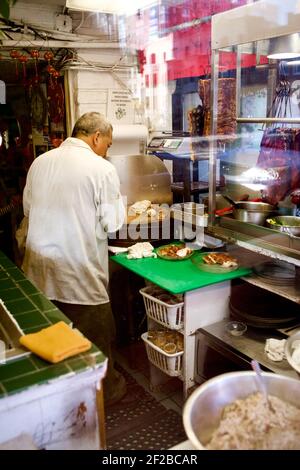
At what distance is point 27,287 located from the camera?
7.67 ft

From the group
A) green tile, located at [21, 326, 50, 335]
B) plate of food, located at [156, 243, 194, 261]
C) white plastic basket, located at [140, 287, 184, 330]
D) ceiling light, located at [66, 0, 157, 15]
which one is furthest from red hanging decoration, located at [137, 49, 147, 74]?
green tile, located at [21, 326, 50, 335]

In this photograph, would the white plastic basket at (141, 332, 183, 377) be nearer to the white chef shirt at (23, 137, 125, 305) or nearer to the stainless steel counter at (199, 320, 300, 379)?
the stainless steel counter at (199, 320, 300, 379)

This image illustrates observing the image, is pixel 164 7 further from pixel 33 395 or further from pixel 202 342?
pixel 33 395

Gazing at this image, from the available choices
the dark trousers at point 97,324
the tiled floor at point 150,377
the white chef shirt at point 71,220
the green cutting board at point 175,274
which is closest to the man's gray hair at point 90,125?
the white chef shirt at point 71,220

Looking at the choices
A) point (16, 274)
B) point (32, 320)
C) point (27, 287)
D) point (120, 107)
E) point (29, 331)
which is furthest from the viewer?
point (120, 107)

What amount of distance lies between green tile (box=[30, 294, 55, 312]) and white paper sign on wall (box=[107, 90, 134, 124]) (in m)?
3.22

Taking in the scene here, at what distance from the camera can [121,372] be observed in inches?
153

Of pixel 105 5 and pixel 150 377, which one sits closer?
pixel 105 5

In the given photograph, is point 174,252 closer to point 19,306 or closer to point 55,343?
point 19,306

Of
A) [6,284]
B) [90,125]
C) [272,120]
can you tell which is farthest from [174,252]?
[6,284]

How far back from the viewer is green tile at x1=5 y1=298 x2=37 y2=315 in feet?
6.71

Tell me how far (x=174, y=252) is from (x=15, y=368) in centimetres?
221

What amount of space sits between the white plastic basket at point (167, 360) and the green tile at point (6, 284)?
131 cm

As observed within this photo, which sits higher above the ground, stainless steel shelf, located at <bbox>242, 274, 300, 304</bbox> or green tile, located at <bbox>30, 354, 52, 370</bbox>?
green tile, located at <bbox>30, 354, 52, 370</bbox>
